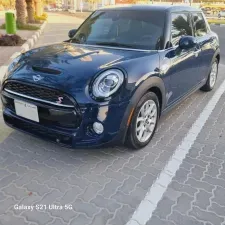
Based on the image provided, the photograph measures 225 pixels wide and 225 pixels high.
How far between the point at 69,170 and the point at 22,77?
3.56 feet

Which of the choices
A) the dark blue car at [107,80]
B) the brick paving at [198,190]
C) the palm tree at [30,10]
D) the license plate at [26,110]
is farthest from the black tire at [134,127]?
the palm tree at [30,10]

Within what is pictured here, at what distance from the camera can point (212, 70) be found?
5512 millimetres

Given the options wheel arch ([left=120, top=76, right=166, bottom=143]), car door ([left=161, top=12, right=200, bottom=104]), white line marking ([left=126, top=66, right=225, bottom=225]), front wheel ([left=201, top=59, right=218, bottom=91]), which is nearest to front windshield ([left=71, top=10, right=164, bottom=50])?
car door ([left=161, top=12, right=200, bottom=104])

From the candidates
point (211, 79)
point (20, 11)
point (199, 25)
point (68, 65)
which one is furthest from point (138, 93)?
point (20, 11)

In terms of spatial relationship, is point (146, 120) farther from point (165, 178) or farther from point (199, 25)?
point (199, 25)

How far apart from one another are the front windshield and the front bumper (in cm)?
109

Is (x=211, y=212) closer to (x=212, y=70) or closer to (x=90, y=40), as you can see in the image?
(x=90, y=40)

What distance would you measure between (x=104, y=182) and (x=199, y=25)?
3199mm

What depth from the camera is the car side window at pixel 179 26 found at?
3700 millimetres

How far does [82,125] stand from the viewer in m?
2.72

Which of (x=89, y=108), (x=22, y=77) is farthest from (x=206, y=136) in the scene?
(x=22, y=77)

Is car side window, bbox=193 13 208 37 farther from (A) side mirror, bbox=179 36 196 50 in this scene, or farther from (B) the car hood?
(B) the car hood

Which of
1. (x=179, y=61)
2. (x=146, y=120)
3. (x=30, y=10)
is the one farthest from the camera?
(x=30, y=10)

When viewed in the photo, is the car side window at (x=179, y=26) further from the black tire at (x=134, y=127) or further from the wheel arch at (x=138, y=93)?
the black tire at (x=134, y=127)
